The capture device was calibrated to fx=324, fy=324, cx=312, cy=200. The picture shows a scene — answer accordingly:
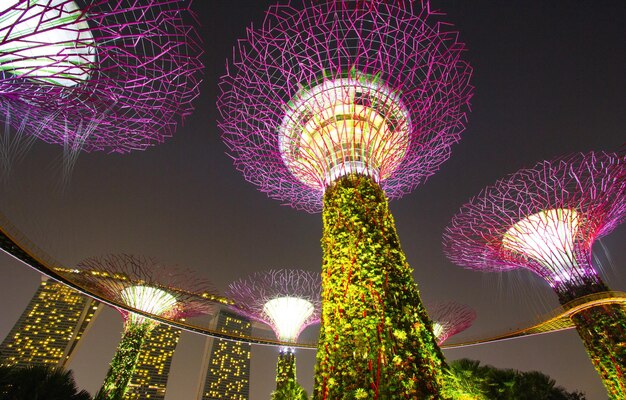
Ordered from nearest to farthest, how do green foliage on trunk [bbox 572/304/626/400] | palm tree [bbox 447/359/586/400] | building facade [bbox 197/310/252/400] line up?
green foliage on trunk [bbox 572/304/626/400] → palm tree [bbox 447/359/586/400] → building facade [bbox 197/310/252/400]

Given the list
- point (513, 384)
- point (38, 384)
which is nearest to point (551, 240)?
point (513, 384)

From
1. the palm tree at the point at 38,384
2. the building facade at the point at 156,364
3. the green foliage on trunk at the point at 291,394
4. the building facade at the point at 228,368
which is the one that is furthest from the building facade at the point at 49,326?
the green foliage on trunk at the point at 291,394

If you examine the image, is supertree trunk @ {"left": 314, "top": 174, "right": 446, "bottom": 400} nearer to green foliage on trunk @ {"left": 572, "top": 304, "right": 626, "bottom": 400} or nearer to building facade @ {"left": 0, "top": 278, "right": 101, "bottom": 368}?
green foliage on trunk @ {"left": 572, "top": 304, "right": 626, "bottom": 400}

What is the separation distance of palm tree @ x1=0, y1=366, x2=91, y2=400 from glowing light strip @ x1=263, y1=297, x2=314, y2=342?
11648mm

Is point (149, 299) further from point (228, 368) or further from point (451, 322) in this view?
point (228, 368)

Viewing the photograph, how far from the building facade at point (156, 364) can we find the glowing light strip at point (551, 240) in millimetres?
103007

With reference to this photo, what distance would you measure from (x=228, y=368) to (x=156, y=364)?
2523cm

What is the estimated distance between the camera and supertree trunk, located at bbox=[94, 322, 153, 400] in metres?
16.3

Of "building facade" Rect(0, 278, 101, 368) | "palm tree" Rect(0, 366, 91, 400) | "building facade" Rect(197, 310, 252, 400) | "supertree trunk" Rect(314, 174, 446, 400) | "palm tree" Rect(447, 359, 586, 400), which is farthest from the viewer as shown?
"building facade" Rect(197, 310, 252, 400)

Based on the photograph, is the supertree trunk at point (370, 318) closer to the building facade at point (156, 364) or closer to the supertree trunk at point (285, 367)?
the supertree trunk at point (285, 367)

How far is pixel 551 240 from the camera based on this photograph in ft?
47.3

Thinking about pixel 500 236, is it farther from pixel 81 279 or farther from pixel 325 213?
pixel 81 279

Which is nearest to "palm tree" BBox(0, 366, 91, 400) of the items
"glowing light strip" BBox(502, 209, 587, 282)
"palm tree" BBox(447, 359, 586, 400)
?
"palm tree" BBox(447, 359, 586, 400)

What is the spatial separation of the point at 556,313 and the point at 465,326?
37.5ft
